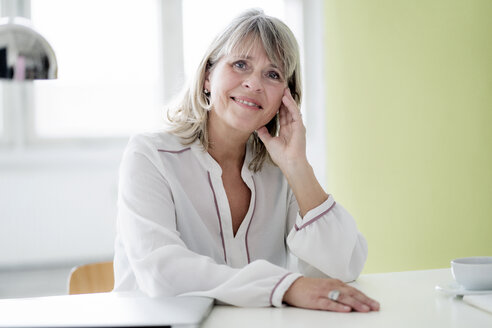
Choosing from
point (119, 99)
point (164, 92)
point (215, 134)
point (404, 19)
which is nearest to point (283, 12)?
point (164, 92)

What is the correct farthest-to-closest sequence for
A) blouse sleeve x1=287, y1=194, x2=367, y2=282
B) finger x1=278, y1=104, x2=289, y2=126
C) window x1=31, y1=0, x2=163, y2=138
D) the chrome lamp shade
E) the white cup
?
window x1=31, y1=0, x2=163, y2=138, finger x1=278, y1=104, x2=289, y2=126, blouse sleeve x1=287, y1=194, x2=367, y2=282, the chrome lamp shade, the white cup

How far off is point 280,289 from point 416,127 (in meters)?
1.39

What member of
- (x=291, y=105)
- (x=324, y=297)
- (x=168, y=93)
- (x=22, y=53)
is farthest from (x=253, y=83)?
(x=168, y=93)

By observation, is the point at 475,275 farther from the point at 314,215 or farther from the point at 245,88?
the point at 245,88

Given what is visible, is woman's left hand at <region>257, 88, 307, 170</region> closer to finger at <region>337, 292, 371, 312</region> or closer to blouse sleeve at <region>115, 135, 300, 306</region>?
blouse sleeve at <region>115, 135, 300, 306</region>

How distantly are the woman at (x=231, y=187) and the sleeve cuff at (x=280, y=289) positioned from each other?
0.17ft

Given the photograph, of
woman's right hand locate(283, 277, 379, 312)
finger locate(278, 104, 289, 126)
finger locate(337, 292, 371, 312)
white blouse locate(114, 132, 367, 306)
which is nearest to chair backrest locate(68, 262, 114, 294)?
white blouse locate(114, 132, 367, 306)

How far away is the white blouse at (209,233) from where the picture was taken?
45.4 inches

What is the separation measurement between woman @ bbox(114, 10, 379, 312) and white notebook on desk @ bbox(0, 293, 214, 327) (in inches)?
6.2

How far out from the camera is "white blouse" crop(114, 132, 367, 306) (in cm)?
115

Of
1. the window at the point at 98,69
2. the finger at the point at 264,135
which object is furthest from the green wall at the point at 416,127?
the window at the point at 98,69

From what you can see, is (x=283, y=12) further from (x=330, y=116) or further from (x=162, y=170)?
(x=162, y=170)

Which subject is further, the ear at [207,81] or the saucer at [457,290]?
the ear at [207,81]

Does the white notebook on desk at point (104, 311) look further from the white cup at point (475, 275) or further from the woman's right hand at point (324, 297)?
the white cup at point (475, 275)
